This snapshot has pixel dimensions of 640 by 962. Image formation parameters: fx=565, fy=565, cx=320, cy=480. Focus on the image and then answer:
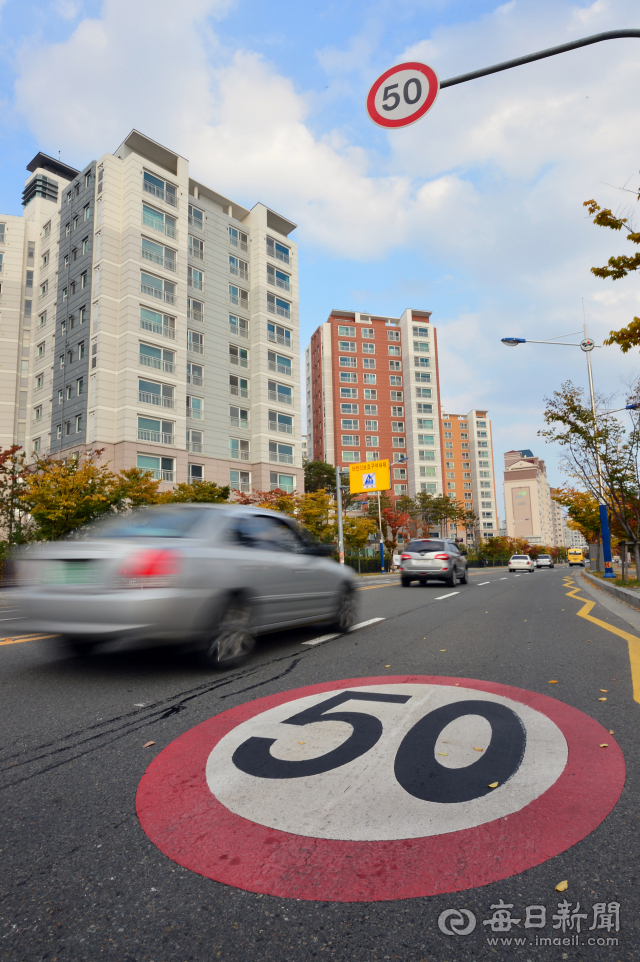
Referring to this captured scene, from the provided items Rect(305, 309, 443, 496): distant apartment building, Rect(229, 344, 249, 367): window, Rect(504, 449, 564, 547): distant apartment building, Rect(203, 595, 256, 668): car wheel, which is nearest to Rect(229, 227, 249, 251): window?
Rect(229, 344, 249, 367): window

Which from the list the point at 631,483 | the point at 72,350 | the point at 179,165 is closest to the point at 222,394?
the point at 72,350

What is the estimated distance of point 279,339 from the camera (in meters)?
44.6

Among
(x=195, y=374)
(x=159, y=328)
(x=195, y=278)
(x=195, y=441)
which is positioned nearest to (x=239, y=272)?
(x=195, y=278)

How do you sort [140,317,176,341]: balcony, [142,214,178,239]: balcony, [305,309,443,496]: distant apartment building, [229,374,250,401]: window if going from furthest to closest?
[305,309,443,496]: distant apartment building → [229,374,250,401]: window → [142,214,178,239]: balcony → [140,317,176,341]: balcony

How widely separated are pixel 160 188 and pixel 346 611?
3819cm

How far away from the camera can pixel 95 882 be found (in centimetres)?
191

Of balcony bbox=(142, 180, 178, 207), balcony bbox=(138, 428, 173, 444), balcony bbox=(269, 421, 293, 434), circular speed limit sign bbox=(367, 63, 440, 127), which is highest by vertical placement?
balcony bbox=(142, 180, 178, 207)

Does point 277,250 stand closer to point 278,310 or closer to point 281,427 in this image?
point 278,310

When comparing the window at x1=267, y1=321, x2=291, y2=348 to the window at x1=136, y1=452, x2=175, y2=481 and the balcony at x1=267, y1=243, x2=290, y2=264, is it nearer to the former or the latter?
the balcony at x1=267, y1=243, x2=290, y2=264

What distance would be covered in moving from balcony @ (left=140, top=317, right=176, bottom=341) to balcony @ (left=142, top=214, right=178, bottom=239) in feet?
21.1

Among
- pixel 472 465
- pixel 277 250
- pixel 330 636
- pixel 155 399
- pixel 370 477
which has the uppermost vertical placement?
pixel 277 250

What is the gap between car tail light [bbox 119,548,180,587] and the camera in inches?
181

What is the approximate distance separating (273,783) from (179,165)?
4403 centimetres

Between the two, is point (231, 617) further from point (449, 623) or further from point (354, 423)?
point (354, 423)
